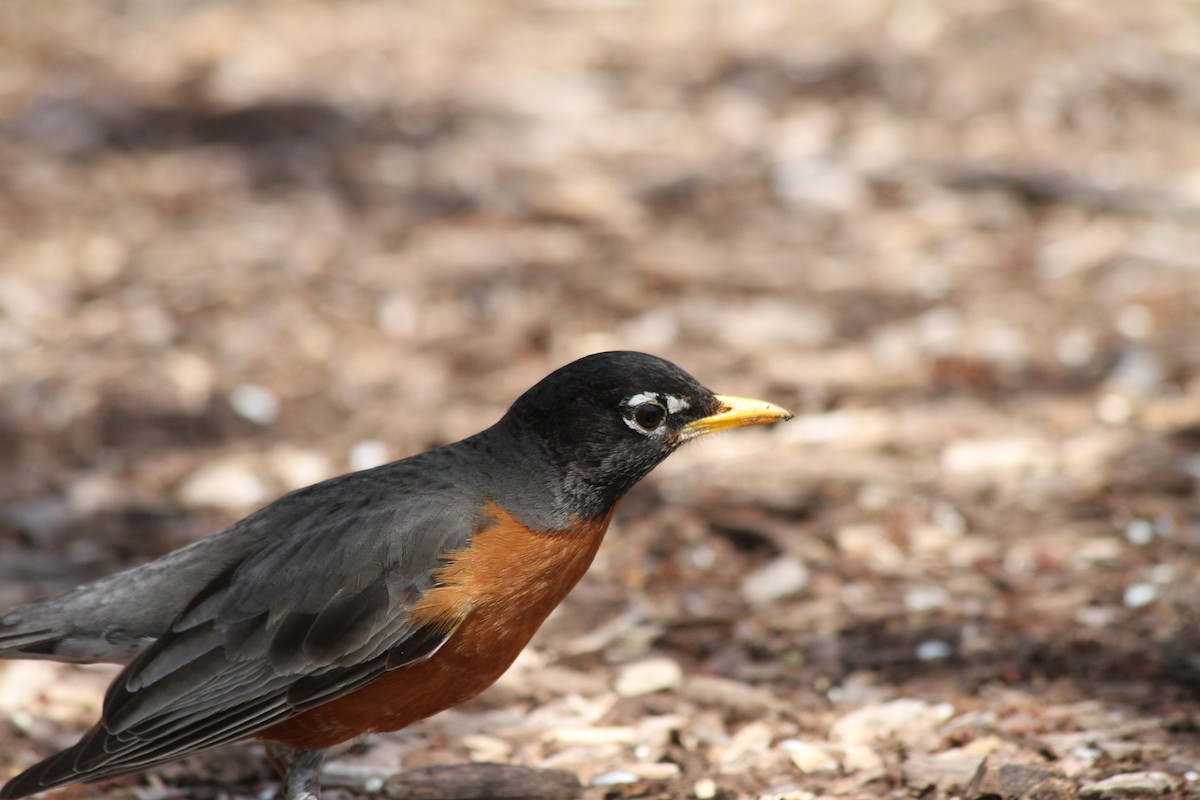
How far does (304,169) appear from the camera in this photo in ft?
31.3

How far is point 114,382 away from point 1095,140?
21.2ft

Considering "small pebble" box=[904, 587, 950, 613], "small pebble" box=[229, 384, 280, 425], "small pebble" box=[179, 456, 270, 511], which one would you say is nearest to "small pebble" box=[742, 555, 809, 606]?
"small pebble" box=[904, 587, 950, 613]

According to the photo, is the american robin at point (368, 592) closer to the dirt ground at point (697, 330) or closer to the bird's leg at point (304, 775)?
the bird's leg at point (304, 775)

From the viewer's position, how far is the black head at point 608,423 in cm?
477

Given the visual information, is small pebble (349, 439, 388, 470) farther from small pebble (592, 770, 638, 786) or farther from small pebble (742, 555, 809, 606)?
small pebble (592, 770, 638, 786)

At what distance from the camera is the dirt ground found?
5129 millimetres

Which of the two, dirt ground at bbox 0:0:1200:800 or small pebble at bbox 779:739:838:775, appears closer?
small pebble at bbox 779:739:838:775

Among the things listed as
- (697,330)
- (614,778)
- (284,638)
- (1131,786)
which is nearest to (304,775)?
(284,638)

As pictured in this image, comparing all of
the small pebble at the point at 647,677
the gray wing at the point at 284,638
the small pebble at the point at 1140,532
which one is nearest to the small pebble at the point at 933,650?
the small pebble at the point at 647,677

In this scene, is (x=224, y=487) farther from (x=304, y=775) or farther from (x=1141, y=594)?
(x=1141, y=594)

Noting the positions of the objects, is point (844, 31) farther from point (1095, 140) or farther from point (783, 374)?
point (783, 374)

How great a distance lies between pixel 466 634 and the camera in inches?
175

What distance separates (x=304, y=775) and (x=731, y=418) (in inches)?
72.8

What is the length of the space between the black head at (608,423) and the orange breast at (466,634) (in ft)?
0.79
